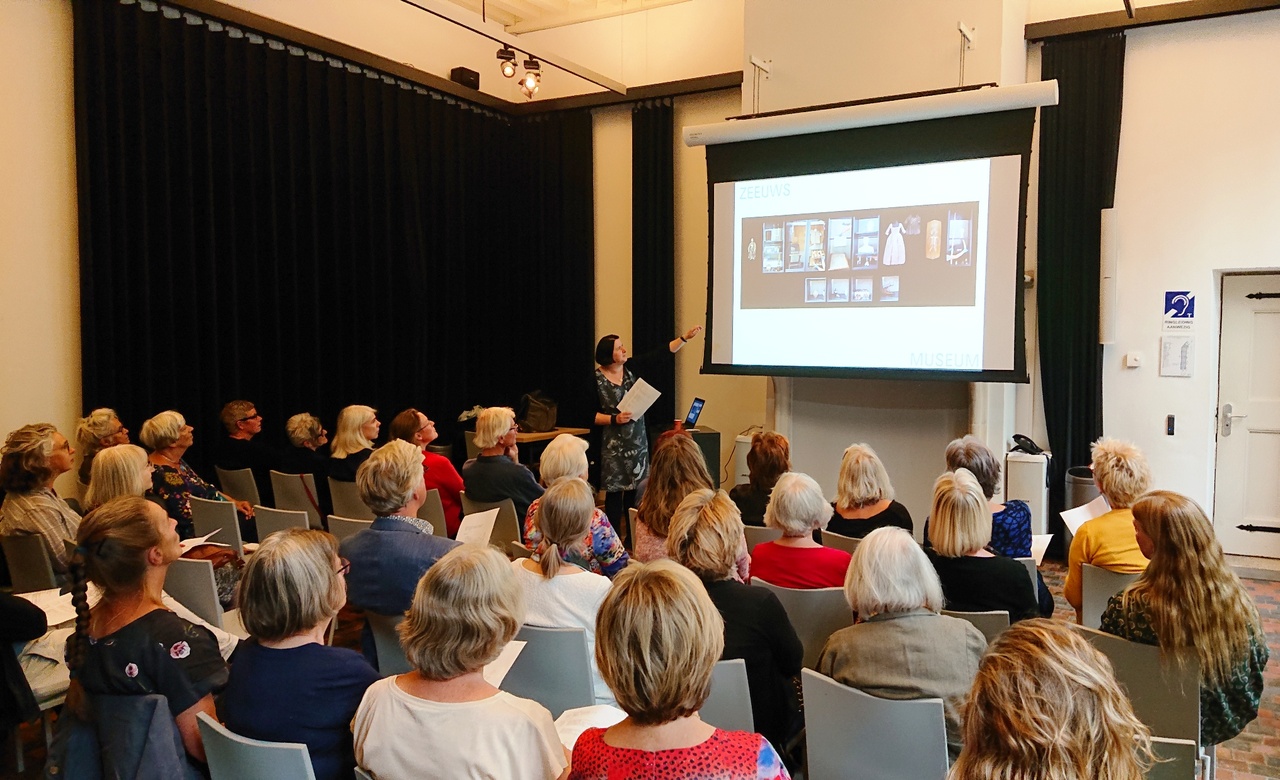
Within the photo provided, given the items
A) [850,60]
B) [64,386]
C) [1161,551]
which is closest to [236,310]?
[64,386]

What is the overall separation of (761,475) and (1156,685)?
6.92ft

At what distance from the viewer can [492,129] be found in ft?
28.4

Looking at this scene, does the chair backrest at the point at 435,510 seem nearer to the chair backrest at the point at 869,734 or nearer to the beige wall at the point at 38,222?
the beige wall at the point at 38,222

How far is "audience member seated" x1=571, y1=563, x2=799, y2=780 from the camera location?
148 cm

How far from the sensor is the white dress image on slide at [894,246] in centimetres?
584

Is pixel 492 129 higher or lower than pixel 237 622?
higher

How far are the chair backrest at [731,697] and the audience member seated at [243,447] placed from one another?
13.3 ft

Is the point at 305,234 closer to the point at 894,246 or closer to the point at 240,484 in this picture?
the point at 240,484

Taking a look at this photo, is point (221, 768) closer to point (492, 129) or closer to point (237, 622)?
point (237, 622)

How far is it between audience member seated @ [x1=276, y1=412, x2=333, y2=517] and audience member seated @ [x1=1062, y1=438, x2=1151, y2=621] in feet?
13.0

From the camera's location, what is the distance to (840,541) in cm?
353

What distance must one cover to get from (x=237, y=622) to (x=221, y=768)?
152 cm

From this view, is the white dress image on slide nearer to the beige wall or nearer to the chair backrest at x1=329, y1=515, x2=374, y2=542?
the chair backrest at x1=329, y1=515, x2=374, y2=542

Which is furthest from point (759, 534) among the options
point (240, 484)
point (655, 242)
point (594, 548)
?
point (655, 242)
